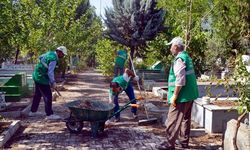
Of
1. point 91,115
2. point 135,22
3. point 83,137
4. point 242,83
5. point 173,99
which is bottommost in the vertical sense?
point 83,137

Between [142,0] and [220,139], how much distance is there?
12006 mm

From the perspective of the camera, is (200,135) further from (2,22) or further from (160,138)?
(2,22)

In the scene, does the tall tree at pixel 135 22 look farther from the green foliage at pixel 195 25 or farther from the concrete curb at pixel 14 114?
the concrete curb at pixel 14 114

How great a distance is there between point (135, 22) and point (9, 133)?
1185 cm

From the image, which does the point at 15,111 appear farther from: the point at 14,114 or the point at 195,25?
the point at 195,25

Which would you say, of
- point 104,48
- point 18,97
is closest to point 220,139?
point 18,97

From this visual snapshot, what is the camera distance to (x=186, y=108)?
22.4ft

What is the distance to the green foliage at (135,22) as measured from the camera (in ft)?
60.5

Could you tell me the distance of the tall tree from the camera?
18.4 m

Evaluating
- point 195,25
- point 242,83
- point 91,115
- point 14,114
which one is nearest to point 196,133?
point 91,115

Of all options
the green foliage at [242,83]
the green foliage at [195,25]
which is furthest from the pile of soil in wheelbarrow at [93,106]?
the green foliage at [195,25]

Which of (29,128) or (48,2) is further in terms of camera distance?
(48,2)

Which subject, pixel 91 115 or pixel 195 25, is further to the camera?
pixel 195 25

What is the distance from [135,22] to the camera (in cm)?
1855
